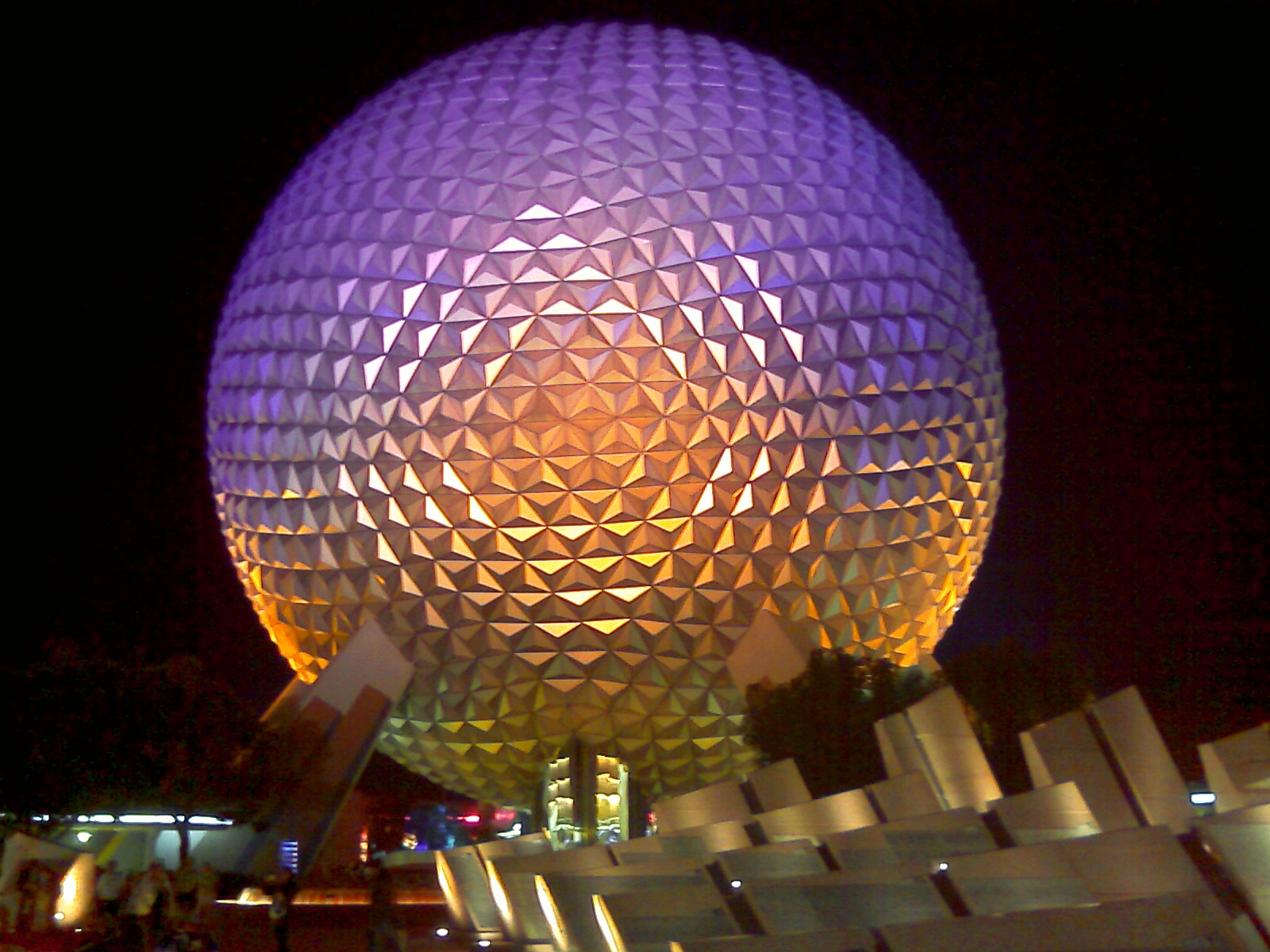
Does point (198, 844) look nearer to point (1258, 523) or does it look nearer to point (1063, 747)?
point (1063, 747)

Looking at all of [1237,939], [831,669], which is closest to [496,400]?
[831,669]

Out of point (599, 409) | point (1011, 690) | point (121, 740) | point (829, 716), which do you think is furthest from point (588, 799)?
point (121, 740)

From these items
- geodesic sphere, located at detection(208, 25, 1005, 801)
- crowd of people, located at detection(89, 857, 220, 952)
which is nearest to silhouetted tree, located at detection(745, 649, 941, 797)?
geodesic sphere, located at detection(208, 25, 1005, 801)

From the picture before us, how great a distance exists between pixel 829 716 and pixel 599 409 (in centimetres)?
452

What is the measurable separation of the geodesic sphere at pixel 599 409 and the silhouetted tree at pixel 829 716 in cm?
56

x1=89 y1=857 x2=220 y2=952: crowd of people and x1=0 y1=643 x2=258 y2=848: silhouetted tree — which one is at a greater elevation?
x1=0 y1=643 x2=258 y2=848: silhouetted tree

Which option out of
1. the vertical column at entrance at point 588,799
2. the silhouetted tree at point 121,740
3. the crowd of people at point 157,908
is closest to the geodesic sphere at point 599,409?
the vertical column at entrance at point 588,799

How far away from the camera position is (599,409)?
15.7 m

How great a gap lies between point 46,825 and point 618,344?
34.2 ft

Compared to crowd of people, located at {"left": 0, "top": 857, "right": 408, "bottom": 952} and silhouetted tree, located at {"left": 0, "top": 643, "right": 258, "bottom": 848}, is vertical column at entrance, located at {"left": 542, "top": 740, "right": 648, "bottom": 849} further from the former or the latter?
silhouetted tree, located at {"left": 0, "top": 643, "right": 258, "bottom": 848}

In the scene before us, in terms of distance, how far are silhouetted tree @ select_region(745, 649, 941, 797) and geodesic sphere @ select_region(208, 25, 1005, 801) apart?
558mm

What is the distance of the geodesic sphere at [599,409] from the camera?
1586 cm

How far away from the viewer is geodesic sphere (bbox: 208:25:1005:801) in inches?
624

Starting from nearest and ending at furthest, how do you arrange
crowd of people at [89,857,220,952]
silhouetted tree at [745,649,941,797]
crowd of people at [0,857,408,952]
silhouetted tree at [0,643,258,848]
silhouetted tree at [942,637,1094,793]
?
crowd of people at [0,857,408,952] < crowd of people at [89,857,220,952] < silhouetted tree at [745,649,941,797] < silhouetted tree at [0,643,258,848] < silhouetted tree at [942,637,1094,793]
